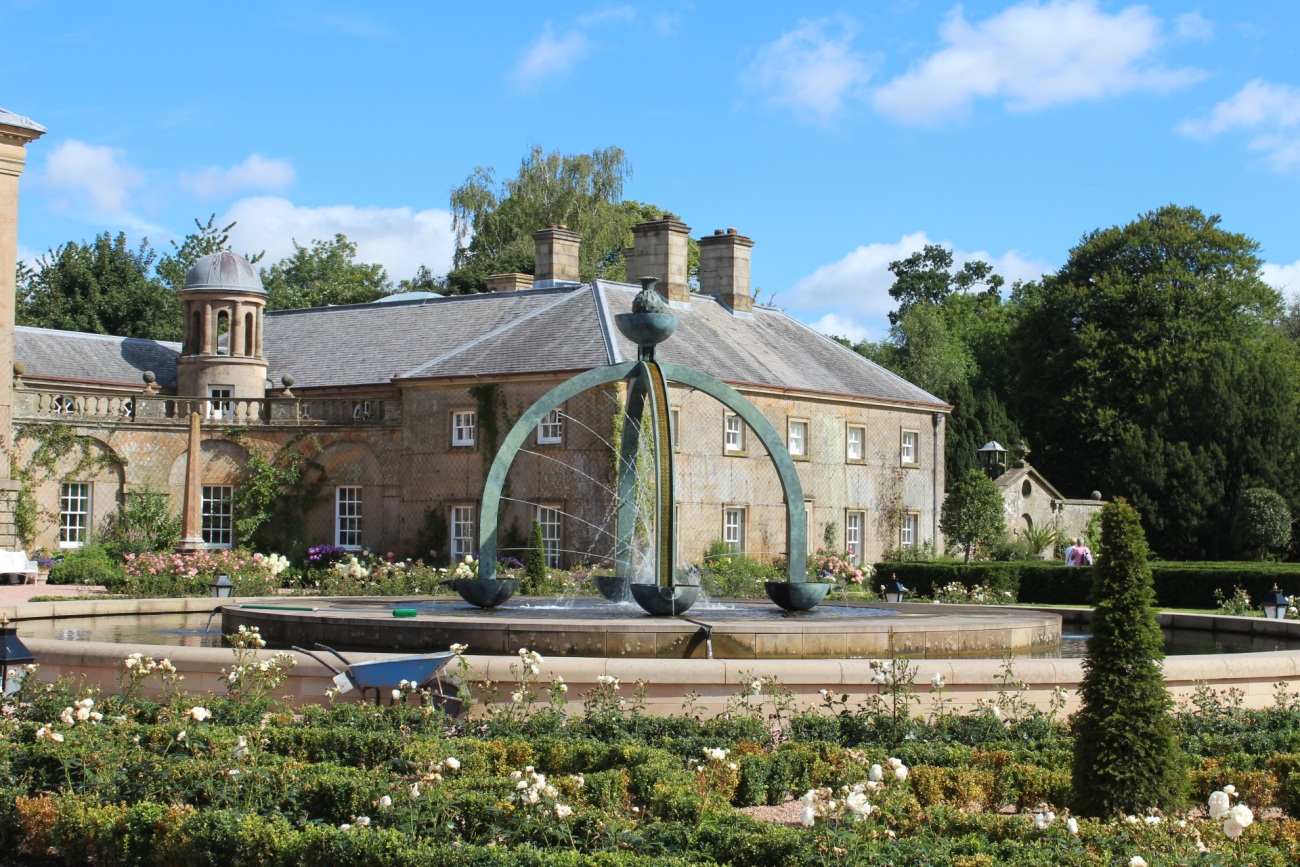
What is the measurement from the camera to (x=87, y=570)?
30.6 m

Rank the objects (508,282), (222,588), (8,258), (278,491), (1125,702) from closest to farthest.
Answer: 1. (1125,702)
2. (222,588)
3. (8,258)
4. (278,491)
5. (508,282)

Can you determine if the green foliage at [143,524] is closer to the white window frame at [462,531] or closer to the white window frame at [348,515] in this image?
the white window frame at [348,515]

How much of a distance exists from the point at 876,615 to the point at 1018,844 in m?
8.98

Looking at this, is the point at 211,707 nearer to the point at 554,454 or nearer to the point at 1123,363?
the point at 554,454

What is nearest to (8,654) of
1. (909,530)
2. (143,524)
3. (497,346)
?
(497,346)

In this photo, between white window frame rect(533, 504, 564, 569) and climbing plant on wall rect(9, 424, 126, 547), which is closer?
white window frame rect(533, 504, 564, 569)

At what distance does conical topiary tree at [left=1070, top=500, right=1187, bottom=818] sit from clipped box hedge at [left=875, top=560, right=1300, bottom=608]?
59.0ft

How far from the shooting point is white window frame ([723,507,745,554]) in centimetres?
3369

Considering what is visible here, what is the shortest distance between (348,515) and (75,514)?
20.2ft

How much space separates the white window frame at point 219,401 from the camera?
3597 centimetres

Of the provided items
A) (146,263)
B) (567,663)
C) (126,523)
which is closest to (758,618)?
(567,663)

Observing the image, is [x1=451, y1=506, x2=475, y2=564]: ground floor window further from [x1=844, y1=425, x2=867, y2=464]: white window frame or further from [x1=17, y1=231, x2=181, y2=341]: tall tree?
[x1=17, y1=231, x2=181, y2=341]: tall tree

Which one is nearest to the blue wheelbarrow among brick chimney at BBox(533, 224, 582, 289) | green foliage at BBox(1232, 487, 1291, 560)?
brick chimney at BBox(533, 224, 582, 289)

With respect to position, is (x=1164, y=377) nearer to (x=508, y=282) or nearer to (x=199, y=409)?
(x=508, y=282)
